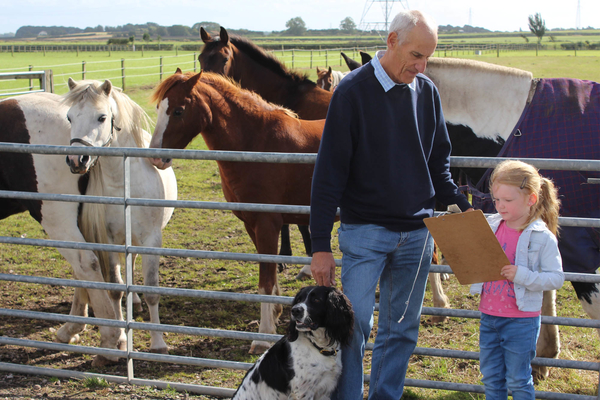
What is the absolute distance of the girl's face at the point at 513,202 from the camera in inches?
85.4

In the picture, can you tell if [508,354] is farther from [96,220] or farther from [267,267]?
[96,220]

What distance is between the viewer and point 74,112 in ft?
12.5

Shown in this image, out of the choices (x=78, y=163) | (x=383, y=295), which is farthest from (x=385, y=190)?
(x=78, y=163)

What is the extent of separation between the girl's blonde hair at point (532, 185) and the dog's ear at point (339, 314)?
84cm

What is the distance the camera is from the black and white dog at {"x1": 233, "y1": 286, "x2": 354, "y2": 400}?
7.27ft

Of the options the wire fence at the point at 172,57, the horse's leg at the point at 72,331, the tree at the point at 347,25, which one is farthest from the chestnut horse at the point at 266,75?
the tree at the point at 347,25

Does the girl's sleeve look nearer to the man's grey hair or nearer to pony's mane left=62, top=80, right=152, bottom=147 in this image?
the man's grey hair

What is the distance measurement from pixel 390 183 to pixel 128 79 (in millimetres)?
23465

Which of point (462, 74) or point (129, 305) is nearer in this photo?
point (129, 305)

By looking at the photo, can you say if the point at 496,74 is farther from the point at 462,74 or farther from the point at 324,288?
the point at 324,288

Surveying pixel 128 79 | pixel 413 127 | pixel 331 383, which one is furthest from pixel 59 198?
pixel 128 79

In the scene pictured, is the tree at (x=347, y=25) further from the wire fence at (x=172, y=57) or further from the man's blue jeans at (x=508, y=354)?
the man's blue jeans at (x=508, y=354)

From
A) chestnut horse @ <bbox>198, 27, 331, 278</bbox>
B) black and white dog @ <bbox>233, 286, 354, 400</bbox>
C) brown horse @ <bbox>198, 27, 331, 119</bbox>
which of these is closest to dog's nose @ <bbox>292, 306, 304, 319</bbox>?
black and white dog @ <bbox>233, 286, 354, 400</bbox>

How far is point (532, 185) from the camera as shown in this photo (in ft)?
7.04
